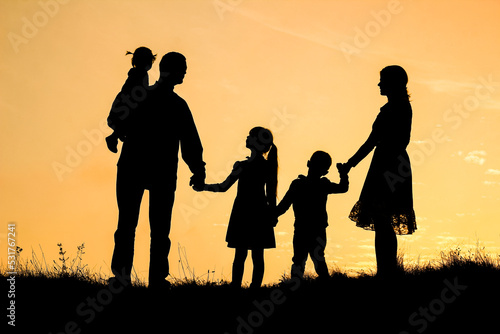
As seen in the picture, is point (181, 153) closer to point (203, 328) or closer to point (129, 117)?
point (129, 117)

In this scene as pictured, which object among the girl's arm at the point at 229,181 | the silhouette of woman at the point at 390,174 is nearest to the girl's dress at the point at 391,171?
the silhouette of woman at the point at 390,174

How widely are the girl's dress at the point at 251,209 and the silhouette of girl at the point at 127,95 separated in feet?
5.96

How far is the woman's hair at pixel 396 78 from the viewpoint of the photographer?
746 centimetres

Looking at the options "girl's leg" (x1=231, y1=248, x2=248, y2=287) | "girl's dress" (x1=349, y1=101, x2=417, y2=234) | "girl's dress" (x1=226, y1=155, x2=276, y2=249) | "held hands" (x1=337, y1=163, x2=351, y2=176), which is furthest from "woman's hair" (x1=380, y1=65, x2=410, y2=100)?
"girl's leg" (x1=231, y1=248, x2=248, y2=287)

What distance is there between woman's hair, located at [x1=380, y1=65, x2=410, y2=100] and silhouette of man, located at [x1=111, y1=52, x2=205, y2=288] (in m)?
2.49

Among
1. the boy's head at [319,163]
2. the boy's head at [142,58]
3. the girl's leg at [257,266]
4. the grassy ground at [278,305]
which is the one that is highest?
the boy's head at [142,58]

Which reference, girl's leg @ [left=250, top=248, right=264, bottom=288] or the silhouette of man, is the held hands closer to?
girl's leg @ [left=250, top=248, right=264, bottom=288]

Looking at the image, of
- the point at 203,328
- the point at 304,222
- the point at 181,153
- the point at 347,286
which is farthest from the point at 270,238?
the point at 203,328

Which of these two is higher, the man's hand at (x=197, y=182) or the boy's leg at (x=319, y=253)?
the man's hand at (x=197, y=182)

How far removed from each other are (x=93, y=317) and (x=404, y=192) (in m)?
3.94

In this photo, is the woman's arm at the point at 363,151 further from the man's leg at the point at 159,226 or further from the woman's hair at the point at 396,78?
the man's leg at the point at 159,226

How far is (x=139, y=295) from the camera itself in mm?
7133

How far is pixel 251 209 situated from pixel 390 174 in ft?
6.44

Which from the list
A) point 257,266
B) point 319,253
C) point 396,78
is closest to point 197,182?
point 257,266
